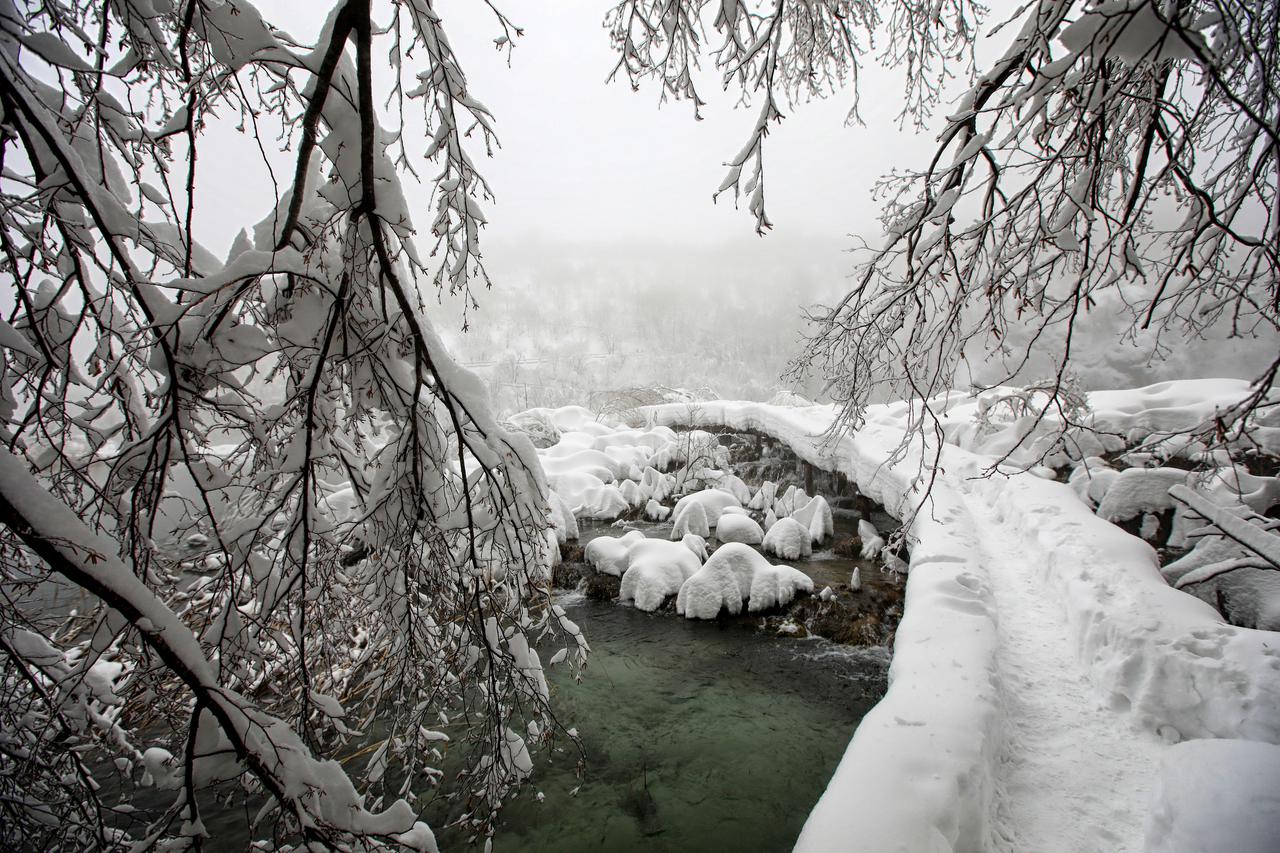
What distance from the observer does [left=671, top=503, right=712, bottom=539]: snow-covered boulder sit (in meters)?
11.8

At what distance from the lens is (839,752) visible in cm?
541

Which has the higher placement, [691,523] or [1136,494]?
A: [1136,494]

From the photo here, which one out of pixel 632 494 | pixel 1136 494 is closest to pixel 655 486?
pixel 632 494

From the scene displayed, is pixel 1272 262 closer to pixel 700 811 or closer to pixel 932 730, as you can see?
pixel 932 730

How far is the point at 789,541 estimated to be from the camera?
A: 10.6m

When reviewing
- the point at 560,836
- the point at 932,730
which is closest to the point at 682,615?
the point at 560,836

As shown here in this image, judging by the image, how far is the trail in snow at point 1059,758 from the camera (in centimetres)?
304

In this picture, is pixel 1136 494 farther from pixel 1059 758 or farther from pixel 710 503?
pixel 710 503

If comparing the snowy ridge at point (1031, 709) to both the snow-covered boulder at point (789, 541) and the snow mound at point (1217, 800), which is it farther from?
the snow-covered boulder at point (789, 541)

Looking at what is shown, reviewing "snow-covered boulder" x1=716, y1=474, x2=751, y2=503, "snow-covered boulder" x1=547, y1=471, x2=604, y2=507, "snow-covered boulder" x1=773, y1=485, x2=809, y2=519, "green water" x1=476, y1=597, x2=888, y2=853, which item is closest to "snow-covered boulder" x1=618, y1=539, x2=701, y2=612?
"green water" x1=476, y1=597, x2=888, y2=853

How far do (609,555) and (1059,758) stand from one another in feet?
25.0

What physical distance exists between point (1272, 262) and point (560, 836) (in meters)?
6.08

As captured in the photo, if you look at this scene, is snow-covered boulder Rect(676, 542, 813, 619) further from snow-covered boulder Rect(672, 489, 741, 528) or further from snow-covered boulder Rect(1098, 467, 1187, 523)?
snow-covered boulder Rect(1098, 467, 1187, 523)

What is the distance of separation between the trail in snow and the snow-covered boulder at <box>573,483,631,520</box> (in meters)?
10.9
